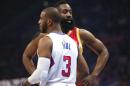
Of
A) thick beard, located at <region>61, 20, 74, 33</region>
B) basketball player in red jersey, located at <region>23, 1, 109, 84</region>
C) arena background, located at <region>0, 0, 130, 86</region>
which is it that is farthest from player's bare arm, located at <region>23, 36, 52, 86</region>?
arena background, located at <region>0, 0, 130, 86</region>

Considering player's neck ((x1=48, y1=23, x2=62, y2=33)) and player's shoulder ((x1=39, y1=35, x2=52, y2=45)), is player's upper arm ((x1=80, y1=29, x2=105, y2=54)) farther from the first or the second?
player's shoulder ((x1=39, y1=35, x2=52, y2=45))

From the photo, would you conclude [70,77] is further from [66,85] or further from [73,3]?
[73,3]

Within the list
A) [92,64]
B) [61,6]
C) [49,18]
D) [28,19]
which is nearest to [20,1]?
[28,19]

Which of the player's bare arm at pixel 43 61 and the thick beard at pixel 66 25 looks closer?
the player's bare arm at pixel 43 61

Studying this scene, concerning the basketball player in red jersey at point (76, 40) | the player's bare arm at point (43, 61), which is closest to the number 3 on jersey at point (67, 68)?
the player's bare arm at point (43, 61)

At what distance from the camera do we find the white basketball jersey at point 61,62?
385 centimetres

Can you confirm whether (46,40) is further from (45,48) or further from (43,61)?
(43,61)

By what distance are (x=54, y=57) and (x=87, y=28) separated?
14.9ft

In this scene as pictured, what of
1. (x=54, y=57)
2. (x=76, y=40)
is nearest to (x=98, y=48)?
(x=76, y=40)

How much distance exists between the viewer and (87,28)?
27.4 feet

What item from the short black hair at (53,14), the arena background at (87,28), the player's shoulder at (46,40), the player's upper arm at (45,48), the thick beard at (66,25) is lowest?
the arena background at (87,28)

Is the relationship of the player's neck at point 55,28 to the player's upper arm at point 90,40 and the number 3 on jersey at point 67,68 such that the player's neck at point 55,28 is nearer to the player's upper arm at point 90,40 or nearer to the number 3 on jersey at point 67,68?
the number 3 on jersey at point 67,68

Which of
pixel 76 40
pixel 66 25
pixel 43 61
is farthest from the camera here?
pixel 76 40

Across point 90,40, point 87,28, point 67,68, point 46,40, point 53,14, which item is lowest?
point 87,28
